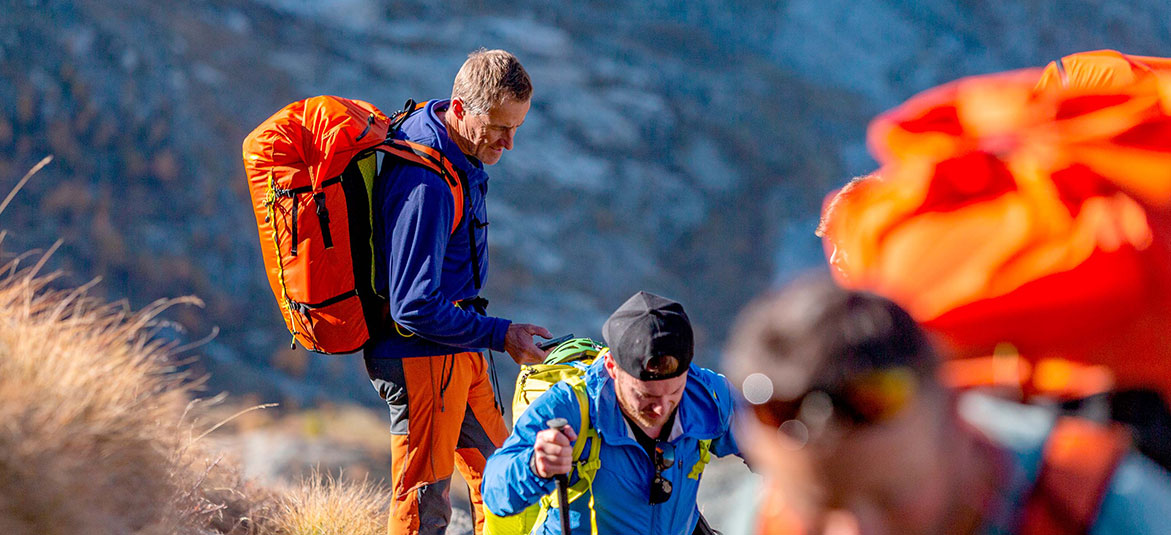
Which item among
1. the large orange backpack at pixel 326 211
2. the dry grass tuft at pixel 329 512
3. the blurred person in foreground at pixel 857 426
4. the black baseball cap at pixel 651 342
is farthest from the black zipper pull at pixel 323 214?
the blurred person in foreground at pixel 857 426

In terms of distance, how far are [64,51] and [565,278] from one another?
12551 mm

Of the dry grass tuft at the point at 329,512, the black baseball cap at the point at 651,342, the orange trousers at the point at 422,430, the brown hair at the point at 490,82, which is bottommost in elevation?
the dry grass tuft at the point at 329,512

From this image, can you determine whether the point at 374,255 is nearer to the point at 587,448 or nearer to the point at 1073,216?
the point at 587,448

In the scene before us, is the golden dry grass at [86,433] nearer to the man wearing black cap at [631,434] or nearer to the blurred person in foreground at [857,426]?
the man wearing black cap at [631,434]

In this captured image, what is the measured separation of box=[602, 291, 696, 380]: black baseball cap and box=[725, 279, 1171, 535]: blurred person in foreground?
4.74 ft

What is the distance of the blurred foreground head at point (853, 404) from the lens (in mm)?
927

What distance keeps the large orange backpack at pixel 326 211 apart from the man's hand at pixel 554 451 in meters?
1.02

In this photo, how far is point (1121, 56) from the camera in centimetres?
141

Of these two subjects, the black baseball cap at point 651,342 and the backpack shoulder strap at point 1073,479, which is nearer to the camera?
the backpack shoulder strap at point 1073,479

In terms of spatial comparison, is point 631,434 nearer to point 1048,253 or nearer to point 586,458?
point 586,458

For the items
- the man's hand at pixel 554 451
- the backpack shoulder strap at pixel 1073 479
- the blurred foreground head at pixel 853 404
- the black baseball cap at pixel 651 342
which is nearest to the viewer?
the blurred foreground head at pixel 853 404

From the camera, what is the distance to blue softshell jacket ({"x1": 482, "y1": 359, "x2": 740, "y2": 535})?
2.48 meters

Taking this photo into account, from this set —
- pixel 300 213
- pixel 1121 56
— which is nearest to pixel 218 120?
pixel 300 213

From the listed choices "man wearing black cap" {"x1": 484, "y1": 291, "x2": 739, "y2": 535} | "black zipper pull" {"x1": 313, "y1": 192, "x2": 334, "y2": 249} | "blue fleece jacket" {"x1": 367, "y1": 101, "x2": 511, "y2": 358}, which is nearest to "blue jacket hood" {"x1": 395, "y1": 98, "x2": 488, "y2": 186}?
"blue fleece jacket" {"x1": 367, "y1": 101, "x2": 511, "y2": 358}
